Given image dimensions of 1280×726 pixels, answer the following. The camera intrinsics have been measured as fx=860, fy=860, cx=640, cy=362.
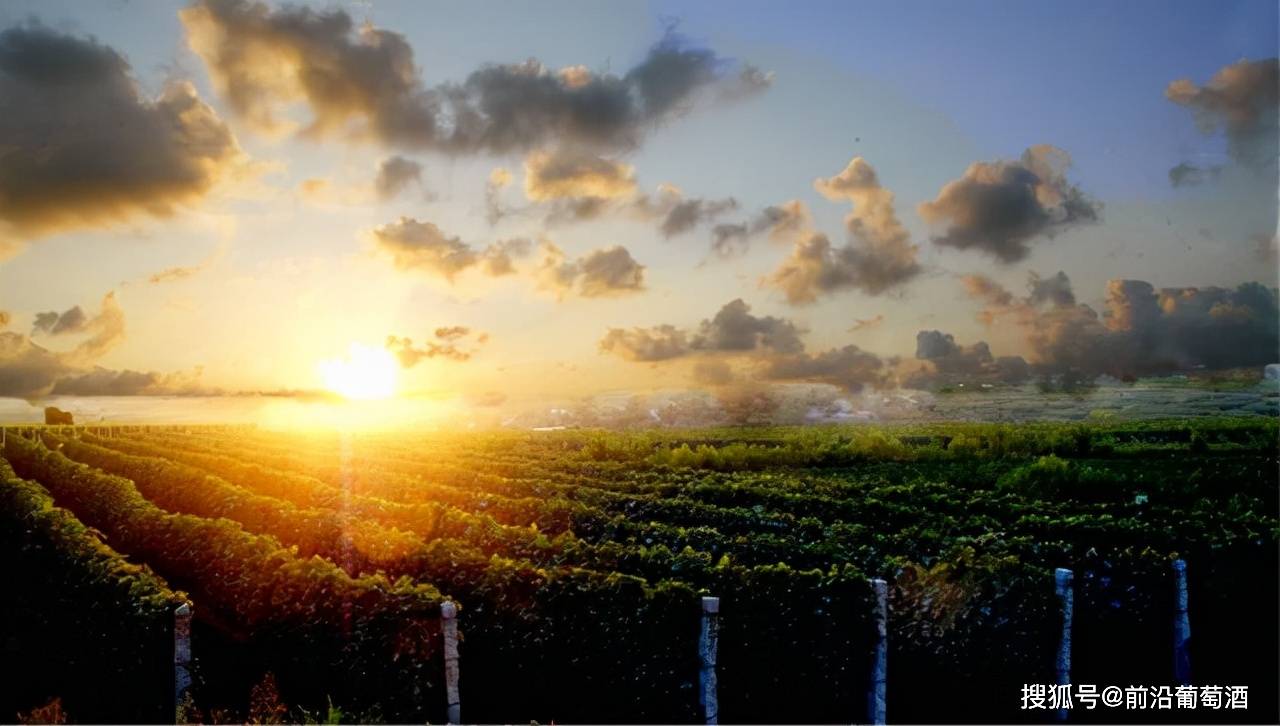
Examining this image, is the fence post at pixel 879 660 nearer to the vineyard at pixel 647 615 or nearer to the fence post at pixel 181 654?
the vineyard at pixel 647 615

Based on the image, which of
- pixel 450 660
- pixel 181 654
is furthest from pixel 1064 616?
pixel 181 654

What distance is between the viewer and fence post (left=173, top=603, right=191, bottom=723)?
10.4 metres

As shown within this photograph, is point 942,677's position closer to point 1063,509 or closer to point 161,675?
point 1063,509

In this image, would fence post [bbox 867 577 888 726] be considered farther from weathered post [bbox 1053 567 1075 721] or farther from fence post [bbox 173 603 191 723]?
fence post [bbox 173 603 191 723]

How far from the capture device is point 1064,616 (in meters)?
9.96

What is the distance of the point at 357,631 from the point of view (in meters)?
9.90

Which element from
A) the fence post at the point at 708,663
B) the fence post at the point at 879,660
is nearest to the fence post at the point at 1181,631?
the fence post at the point at 879,660

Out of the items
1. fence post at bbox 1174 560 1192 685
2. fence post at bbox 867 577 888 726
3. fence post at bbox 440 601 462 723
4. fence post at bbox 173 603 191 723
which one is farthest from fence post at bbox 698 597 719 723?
fence post at bbox 173 603 191 723

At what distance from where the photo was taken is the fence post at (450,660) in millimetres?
9328

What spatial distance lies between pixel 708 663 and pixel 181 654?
21.3 feet

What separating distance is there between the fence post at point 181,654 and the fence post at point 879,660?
26.6ft

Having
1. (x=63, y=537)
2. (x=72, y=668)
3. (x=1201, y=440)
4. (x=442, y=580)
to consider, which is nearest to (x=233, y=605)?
(x=72, y=668)

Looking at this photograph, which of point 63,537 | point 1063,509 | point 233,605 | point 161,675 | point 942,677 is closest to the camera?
point 942,677

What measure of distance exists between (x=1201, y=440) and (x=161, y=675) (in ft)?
124
